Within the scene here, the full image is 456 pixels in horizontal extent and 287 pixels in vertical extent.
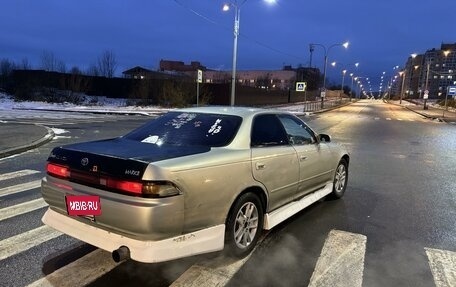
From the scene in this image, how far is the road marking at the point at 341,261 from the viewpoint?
13.2ft

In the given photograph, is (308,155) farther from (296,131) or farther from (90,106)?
(90,106)

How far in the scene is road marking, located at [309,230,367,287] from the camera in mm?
4023

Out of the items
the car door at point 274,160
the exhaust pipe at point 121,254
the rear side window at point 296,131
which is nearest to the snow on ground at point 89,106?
the rear side window at point 296,131

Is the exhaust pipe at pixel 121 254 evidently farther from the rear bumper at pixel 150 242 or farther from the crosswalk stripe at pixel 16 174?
the crosswalk stripe at pixel 16 174

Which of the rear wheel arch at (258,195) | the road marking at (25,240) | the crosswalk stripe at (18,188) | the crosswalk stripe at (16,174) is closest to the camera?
the rear wheel arch at (258,195)

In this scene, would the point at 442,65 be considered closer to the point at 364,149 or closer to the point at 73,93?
the point at 73,93

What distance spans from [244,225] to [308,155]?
1637 mm

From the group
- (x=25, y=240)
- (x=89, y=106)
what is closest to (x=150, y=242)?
(x=25, y=240)

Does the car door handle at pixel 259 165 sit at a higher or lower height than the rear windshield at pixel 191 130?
lower

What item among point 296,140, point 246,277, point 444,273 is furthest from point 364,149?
point 246,277

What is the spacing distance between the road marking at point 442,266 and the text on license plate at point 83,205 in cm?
321

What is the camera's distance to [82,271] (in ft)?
13.4

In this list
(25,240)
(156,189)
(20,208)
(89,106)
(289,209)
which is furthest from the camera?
(89,106)

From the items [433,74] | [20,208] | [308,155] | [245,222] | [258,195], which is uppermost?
[433,74]
